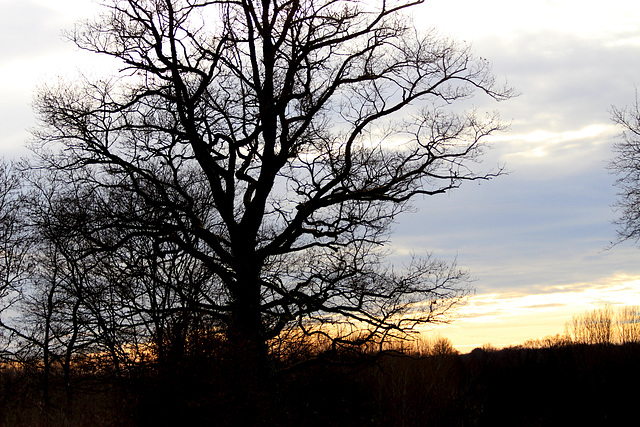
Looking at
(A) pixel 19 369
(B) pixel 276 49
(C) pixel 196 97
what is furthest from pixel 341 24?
(A) pixel 19 369

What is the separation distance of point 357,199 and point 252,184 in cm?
328

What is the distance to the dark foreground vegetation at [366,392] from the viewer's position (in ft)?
42.9

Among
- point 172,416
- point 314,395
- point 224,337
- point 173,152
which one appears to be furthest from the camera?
point 314,395

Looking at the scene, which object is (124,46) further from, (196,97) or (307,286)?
(307,286)

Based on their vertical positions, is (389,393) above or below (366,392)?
below

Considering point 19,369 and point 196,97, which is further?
point 19,369

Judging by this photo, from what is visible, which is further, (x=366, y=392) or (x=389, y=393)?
(x=366, y=392)

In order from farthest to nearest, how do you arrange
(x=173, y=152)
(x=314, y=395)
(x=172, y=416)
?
(x=314, y=395)
(x=173, y=152)
(x=172, y=416)

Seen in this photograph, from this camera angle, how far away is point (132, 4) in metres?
16.9

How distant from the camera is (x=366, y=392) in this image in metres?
30.3

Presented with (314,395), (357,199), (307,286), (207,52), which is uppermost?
(207,52)

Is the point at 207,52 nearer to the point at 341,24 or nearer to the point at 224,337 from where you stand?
the point at 341,24

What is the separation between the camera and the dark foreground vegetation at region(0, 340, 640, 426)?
1307 centimetres

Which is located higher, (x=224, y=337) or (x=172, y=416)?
(x=224, y=337)
